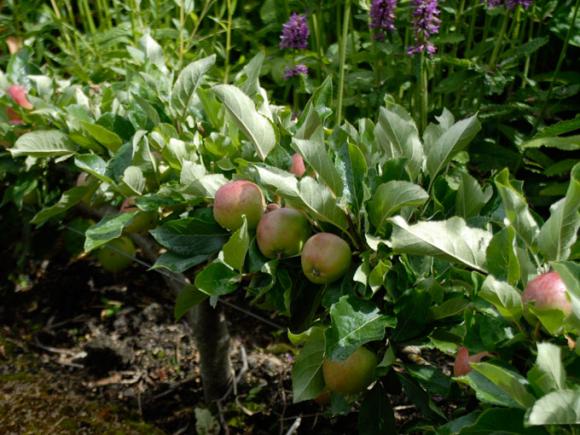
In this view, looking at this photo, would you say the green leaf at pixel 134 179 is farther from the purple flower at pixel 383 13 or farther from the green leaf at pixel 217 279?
the purple flower at pixel 383 13

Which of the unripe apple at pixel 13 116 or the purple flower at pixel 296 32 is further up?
the purple flower at pixel 296 32

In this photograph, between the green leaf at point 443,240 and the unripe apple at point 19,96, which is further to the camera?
the unripe apple at point 19,96

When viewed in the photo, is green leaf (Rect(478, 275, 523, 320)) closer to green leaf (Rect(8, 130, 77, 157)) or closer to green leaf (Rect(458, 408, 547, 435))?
green leaf (Rect(458, 408, 547, 435))

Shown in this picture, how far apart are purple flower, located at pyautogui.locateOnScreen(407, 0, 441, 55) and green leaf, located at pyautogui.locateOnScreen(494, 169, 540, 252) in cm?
73

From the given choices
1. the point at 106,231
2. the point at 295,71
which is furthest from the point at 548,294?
the point at 295,71

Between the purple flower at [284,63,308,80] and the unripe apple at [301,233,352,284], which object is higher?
the unripe apple at [301,233,352,284]

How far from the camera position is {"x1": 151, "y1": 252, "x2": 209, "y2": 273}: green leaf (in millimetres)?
985

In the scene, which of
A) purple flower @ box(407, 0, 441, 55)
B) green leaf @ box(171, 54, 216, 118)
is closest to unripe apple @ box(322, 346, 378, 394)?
green leaf @ box(171, 54, 216, 118)

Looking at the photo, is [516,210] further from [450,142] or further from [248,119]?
[248,119]

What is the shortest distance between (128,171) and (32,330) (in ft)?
4.09

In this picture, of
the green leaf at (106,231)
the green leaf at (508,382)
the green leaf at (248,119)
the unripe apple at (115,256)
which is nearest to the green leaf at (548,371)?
the green leaf at (508,382)

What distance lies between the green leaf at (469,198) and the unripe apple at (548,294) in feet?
0.57

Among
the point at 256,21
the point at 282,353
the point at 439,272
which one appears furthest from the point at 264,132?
the point at 256,21

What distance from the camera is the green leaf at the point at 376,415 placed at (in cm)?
97
